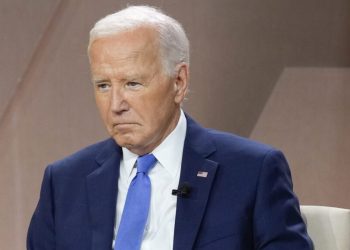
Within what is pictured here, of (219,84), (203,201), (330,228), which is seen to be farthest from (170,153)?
(219,84)

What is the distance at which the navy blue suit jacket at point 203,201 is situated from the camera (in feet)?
6.50

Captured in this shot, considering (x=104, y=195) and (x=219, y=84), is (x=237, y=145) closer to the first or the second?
(x=104, y=195)

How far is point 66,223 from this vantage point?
84.5 inches

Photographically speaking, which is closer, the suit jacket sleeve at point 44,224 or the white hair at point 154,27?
the white hair at point 154,27

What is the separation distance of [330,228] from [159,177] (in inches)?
18.8

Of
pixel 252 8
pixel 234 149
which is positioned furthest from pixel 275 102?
pixel 234 149

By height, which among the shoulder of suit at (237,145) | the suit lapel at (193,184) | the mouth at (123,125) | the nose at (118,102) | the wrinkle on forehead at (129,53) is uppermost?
the wrinkle on forehead at (129,53)

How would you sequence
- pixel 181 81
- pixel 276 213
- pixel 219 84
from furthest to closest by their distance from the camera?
pixel 219 84 < pixel 181 81 < pixel 276 213

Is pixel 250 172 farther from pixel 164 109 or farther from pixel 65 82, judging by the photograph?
pixel 65 82

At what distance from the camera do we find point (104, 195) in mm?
2133

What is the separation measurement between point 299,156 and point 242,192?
5.04 feet

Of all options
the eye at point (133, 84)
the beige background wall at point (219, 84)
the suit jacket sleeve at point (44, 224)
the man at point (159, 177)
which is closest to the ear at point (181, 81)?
the man at point (159, 177)

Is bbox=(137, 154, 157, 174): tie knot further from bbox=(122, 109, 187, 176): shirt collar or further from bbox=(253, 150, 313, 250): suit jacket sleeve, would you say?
bbox=(253, 150, 313, 250): suit jacket sleeve

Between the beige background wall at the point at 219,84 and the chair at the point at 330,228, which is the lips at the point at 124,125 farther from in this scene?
the beige background wall at the point at 219,84
